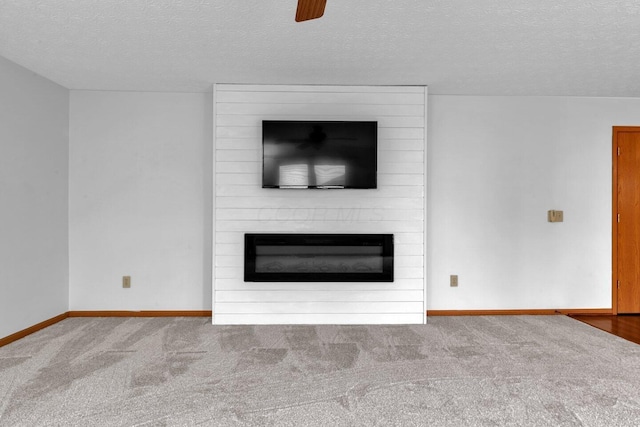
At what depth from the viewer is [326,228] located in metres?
4.25

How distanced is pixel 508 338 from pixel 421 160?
1.81 metres

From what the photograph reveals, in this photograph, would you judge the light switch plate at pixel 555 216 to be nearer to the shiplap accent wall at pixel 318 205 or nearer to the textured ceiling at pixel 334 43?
the textured ceiling at pixel 334 43

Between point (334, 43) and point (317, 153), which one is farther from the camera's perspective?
point (317, 153)

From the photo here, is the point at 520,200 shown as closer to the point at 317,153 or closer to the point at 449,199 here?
the point at 449,199

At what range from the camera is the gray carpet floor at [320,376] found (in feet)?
7.54

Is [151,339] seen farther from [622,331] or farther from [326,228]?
[622,331]

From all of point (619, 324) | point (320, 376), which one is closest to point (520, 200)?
point (619, 324)

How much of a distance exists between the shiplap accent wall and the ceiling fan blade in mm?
2206

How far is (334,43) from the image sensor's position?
126 inches

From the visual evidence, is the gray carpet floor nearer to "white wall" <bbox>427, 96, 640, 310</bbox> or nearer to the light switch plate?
"white wall" <bbox>427, 96, 640, 310</bbox>

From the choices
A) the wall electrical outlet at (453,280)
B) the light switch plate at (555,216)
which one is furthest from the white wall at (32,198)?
the light switch plate at (555,216)

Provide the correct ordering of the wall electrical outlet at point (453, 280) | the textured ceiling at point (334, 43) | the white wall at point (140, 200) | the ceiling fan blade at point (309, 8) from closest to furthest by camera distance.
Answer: the ceiling fan blade at point (309, 8)
the textured ceiling at point (334, 43)
the white wall at point (140, 200)
the wall electrical outlet at point (453, 280)

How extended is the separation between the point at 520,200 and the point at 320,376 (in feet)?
10.1

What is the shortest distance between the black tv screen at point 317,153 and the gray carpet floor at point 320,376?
141cm
